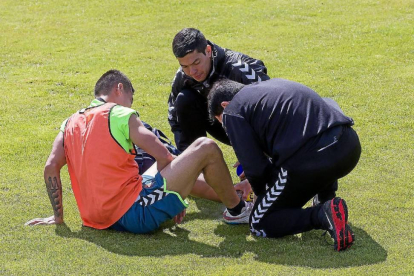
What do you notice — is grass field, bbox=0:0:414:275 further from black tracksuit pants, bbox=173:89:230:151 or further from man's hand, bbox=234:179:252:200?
black tracksuit pants, bbox=173:89:230:151

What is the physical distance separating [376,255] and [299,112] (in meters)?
1.22

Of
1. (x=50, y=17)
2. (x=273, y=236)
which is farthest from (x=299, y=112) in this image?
(x=50, y=17)

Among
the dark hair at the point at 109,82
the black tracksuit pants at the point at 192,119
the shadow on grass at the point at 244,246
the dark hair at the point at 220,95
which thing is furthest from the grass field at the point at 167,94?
the dark hair at the point at 109,82

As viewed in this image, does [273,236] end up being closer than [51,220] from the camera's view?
Yes

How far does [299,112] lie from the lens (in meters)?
5.54

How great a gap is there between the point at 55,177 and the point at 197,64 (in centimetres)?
172

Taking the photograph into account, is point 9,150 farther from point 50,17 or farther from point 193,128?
point 50,17

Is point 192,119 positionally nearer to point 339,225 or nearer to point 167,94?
point 339,225

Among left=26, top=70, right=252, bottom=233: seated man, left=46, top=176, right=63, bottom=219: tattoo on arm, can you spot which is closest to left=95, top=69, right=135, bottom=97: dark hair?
left=26, top=70, right=252, bottom=233: seated man

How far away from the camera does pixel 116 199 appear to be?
19.1 ft

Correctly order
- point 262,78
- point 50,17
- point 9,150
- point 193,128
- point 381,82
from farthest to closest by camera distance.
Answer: point 50,17 < point 381,82 < point 9,150 < point 193,128 < point 262,78

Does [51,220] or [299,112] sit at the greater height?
[299,112]

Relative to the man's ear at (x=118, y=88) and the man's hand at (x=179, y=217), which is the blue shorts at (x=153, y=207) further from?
the man's ear at (x=118, y=88)

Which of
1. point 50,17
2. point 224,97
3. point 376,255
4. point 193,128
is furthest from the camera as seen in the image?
point 50,17
